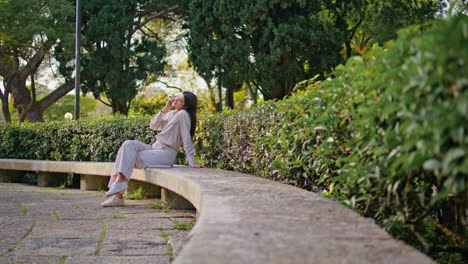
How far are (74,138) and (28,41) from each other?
45.3ft

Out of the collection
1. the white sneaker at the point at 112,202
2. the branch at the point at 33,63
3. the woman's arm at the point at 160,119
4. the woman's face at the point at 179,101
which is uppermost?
the branch at the point at 33,63

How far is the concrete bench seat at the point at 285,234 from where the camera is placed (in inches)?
72.6

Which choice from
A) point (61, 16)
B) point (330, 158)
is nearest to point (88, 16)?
point (61, 16)

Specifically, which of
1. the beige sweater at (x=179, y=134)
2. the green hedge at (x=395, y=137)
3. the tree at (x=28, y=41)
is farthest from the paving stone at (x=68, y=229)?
the tree at (x=28, y=41)

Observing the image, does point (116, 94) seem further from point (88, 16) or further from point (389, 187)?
point (389, 187)

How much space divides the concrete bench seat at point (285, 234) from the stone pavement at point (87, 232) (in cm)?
85

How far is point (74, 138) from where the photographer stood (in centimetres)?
1088

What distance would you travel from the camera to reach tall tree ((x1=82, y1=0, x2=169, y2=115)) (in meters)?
24.3

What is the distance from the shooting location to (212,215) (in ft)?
8.72

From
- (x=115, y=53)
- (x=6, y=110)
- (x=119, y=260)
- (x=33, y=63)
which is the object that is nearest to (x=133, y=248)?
(x=119, y=260)

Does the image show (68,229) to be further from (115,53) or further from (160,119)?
(115,53)

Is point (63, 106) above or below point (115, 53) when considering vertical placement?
below

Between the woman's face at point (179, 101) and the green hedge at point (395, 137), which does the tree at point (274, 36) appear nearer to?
the woman's face at point (179, 101)

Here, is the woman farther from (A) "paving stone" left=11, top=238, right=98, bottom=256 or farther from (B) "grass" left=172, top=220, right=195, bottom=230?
(A) "paving stone" left=11, top=238, right=98, bottom=256
